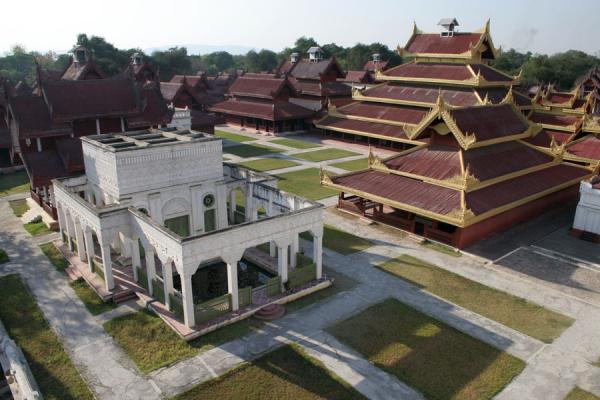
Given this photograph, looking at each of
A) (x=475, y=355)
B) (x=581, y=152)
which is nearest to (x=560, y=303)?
(x=475, y=355)

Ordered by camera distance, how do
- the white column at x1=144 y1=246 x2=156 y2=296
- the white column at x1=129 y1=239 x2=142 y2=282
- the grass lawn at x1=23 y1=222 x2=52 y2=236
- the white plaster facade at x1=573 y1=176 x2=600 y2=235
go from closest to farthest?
the white column at x1=144 y1=246 x2=156 y2=296 < the white column at x1=129 y1=239 x2=142 y2=282 < the white plaster facade at x1=573 y1=176 x2=600 y2=235 < the grass lawn at x1=23 y1=222 x2=52 y2=236

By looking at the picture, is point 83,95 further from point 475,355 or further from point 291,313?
point 475,355

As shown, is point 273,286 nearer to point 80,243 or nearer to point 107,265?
point 107,265

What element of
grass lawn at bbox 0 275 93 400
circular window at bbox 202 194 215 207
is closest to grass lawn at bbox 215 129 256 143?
circular window at bbox 202 194 215 207


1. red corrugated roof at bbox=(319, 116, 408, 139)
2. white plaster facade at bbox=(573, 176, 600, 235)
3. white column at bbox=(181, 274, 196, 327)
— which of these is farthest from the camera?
red corrugated roof at bbox=(319, 116, 408, 139)

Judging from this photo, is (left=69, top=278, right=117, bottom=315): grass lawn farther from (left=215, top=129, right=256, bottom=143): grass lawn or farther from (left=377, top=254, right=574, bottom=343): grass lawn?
(left=215, top=129, right=256, bottom=143): grass lawn

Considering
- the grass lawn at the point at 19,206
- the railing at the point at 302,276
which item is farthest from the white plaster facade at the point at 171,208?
the grass lawn at the point at 19,206

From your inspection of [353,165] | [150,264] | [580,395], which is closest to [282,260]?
[150,264]
